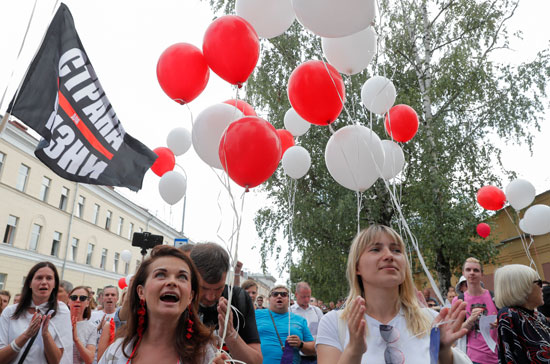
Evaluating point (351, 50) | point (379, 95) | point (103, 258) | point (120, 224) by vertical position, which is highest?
point (120, 224)

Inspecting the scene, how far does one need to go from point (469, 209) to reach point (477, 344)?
18.1ft

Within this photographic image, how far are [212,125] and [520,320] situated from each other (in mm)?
2898

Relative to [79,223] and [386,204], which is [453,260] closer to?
[386,204]

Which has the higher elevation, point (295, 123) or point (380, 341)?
point (295, 123)

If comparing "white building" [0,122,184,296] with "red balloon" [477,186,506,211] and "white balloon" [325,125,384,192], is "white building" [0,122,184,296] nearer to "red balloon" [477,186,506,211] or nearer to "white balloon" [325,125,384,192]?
"white balloon" [325,125,384,192]

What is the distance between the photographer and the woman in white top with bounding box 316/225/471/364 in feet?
4.60

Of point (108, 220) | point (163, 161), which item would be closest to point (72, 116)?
point (163, 161)

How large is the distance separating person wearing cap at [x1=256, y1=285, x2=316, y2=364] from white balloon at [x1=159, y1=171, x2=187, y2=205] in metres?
2.37

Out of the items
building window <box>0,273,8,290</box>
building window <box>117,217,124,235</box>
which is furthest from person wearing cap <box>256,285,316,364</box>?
building window <box>117,217,124,235</box>

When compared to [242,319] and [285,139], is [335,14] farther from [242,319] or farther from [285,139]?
[285,139]

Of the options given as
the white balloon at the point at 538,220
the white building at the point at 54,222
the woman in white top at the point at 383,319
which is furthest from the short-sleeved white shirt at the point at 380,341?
the white building at the point at 54,222

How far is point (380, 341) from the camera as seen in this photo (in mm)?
1570

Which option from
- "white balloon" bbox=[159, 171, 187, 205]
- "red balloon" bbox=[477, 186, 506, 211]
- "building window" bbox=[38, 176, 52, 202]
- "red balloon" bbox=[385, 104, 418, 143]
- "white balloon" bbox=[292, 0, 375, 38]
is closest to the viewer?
"white balloon" bbox=[292, 0, 375, 38]

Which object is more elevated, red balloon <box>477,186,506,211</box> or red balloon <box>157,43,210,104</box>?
red balloon <box>157,43,210,104</box>
